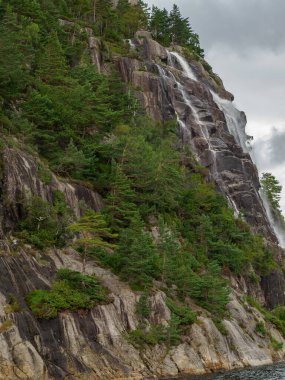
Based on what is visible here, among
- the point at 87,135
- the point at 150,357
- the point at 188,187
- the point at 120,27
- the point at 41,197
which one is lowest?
the point at 150,357

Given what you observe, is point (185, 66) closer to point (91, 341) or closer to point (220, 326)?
point (220, 326)

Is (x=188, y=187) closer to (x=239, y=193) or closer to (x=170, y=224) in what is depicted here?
(x=170, y=224)

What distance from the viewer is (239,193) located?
97.9m

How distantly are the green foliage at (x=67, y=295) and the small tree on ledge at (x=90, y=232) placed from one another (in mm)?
2862

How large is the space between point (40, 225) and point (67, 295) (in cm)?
853

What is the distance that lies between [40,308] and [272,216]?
86.1m

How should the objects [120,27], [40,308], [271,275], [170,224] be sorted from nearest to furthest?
[40,308]
[170,224]
[271,275]
[120,27]

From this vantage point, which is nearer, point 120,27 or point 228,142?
point 228,142

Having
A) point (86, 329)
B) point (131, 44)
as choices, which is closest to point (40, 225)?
point (86, 329)

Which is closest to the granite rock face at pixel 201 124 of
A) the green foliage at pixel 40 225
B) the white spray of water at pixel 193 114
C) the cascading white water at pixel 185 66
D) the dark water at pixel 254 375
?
the white spray of water at pixel 193 114

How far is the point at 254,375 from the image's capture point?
46938 mm

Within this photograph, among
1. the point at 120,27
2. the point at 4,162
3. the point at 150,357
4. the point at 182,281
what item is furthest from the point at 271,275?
the point at 120,27

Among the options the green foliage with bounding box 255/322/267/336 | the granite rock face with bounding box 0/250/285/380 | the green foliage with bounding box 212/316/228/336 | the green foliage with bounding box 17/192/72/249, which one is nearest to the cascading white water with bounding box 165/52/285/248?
the green foliage with bounding box 255/322/267/336

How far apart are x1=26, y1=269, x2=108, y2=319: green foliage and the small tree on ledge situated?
2.86m
